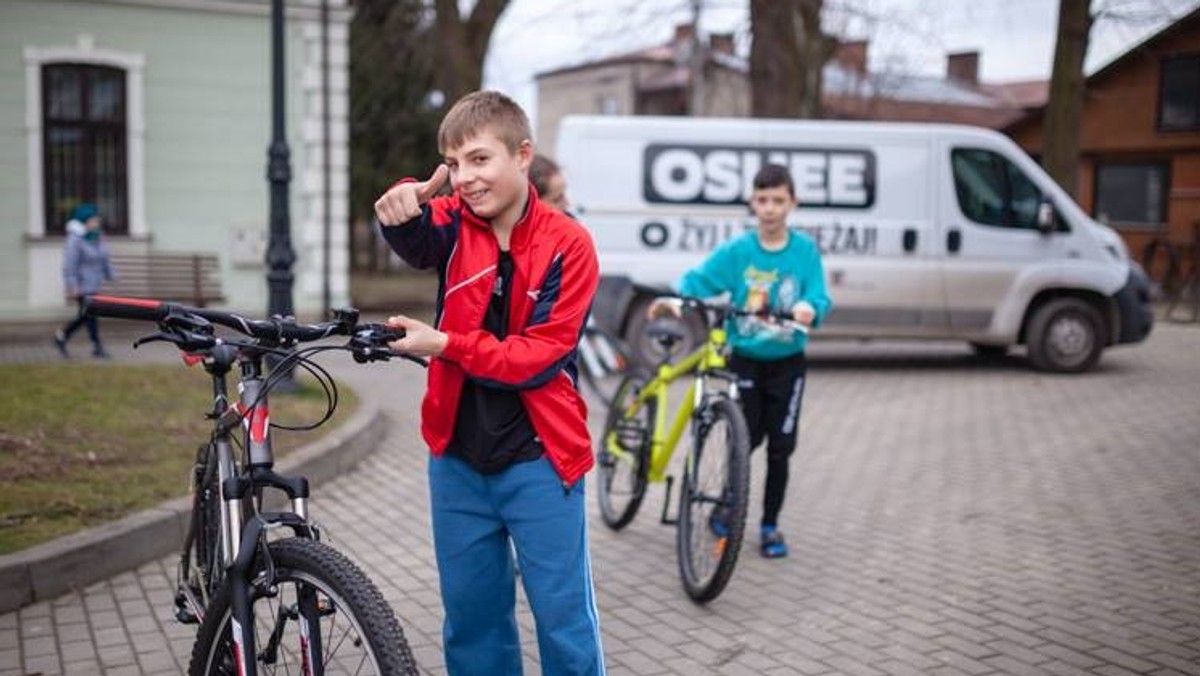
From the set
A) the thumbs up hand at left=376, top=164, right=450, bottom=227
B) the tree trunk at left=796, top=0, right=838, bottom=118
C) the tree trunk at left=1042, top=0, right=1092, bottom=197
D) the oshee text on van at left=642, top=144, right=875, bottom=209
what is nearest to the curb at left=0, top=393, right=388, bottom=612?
the thumbs up hand at left=376, top=164, right=450, bottom=227

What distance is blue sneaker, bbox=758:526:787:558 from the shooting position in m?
5.77

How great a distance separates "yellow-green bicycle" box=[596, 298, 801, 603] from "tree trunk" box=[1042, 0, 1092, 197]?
633 inches

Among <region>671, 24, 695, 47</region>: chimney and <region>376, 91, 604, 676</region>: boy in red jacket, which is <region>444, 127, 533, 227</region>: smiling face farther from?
<region>671, 24, 695, 47</region>: chimney

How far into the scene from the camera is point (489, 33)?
787 inches

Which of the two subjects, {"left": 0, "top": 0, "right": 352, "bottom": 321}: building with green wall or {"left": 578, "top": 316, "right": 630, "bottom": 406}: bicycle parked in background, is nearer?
{"left": 578, "top": 316, "right": 630, "bottom": 406}: bicycle parked in background

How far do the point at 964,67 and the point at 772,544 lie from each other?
2342 inches

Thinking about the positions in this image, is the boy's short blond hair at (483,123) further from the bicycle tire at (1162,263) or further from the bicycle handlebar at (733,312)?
the bicycle tire at (1162,263)

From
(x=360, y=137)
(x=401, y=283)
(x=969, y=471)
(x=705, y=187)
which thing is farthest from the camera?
(x=360, y=137)

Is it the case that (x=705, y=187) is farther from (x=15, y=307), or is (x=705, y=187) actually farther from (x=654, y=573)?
(x=15, y=307)

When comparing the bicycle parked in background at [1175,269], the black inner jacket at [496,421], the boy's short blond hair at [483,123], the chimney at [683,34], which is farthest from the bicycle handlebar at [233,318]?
the chimney at [683,34]

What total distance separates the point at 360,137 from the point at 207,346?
97.0ft

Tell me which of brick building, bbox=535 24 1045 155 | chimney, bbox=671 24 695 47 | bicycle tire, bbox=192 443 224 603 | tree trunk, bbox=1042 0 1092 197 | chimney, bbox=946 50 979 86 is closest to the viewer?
bicycle tire, bbox=192 443 224 603

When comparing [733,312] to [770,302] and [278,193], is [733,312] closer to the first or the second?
[770,302]

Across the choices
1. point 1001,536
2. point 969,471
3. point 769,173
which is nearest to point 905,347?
point 969,471
